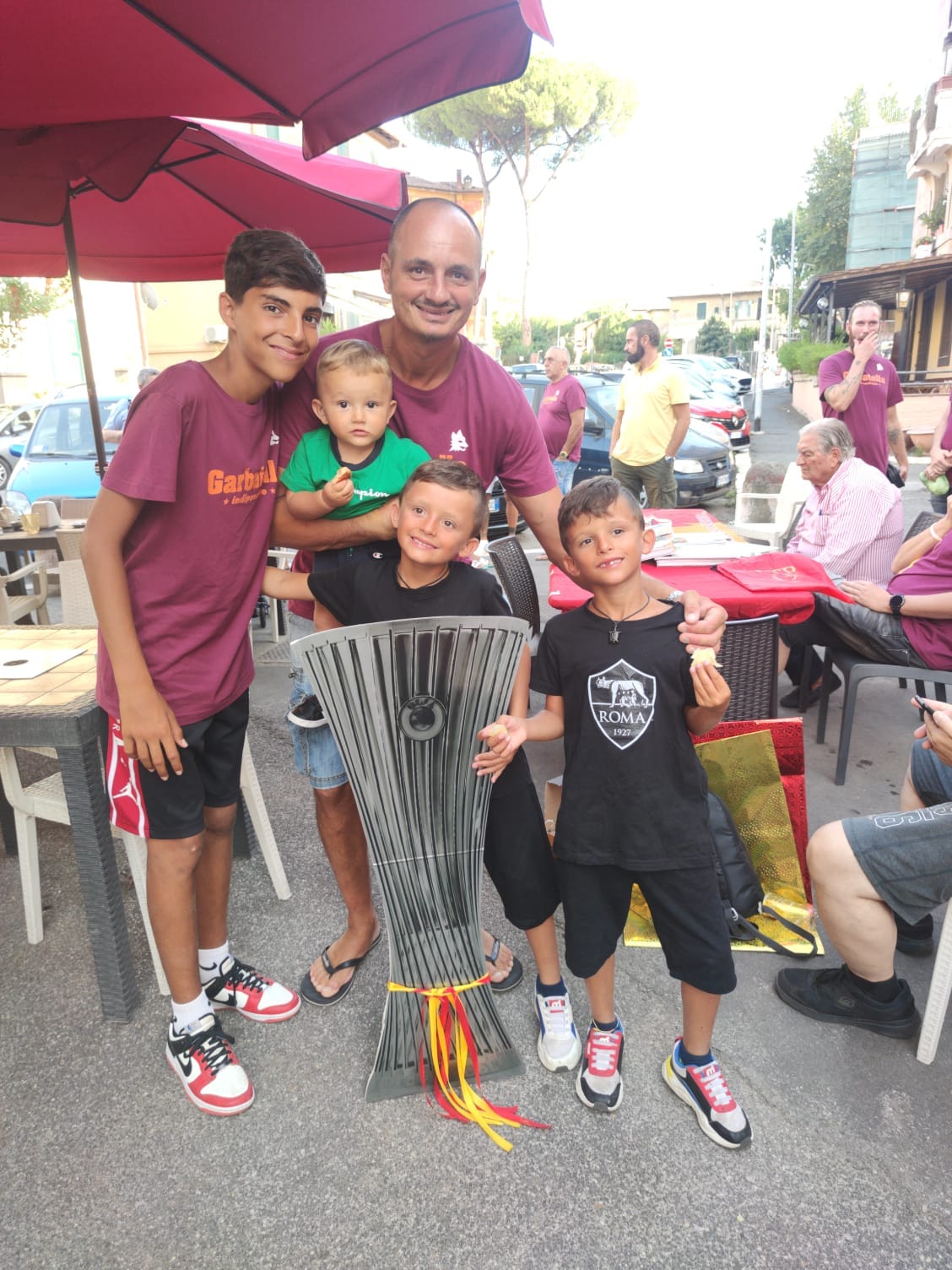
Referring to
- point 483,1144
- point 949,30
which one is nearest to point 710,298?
point 949,30

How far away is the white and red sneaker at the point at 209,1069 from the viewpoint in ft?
6.36

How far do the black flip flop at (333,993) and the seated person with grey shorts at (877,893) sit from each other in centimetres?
122

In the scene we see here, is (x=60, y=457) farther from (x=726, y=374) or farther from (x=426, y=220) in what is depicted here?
(x=726, y=374)

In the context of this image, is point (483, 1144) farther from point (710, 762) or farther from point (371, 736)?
point (710, 762)

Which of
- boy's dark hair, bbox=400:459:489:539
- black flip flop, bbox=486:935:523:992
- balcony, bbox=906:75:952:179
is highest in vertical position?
balcony, bbox=906:75:952:179

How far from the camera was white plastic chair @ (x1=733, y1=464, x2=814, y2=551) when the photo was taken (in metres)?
5.45

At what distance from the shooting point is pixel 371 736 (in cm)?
171

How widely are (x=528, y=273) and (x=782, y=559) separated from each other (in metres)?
37.5

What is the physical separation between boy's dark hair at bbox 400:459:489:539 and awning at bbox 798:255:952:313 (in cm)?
2049

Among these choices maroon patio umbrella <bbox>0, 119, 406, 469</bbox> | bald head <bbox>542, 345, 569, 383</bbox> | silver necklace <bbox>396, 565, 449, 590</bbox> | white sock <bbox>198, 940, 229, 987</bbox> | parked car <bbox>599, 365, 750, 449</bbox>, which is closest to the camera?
silver necklace <bbox>396, 565, 449, 590</bbox>

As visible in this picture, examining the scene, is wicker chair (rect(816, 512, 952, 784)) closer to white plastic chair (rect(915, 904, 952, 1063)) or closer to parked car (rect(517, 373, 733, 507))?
white plastic chair (rect(915, 904, 952, 1063))

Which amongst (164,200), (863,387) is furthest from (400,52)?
(863,387)

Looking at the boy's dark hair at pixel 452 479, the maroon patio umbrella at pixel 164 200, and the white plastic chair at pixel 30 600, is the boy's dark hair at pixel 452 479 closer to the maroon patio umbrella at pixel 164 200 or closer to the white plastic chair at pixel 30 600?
the maroon patio umbrella at pixel 164 200

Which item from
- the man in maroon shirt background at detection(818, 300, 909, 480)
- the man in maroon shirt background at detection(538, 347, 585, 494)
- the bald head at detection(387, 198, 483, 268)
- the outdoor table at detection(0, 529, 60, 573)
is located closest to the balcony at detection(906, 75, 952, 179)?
the man in maroon shirt background at detection(538, 347, 585, 494)
